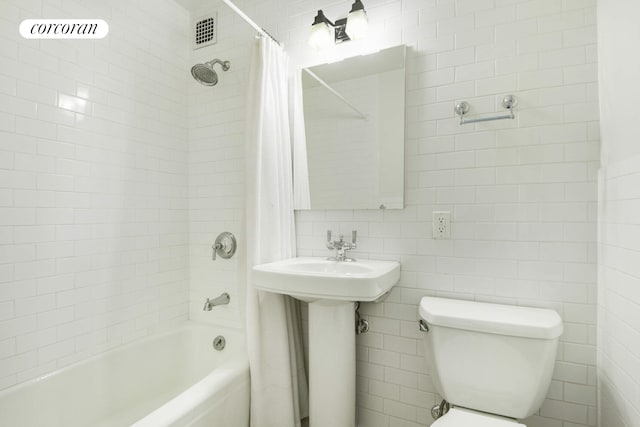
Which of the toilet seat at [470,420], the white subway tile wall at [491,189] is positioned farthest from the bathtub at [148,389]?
the toilet seat at [470,420]

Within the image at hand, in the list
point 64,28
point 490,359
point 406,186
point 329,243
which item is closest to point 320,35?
point 406,186

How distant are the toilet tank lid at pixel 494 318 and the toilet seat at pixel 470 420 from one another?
286 mm

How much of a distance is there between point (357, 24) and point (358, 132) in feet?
1.68

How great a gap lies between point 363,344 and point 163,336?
119 cm

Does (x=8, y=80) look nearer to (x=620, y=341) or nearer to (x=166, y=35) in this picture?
(x=166, y=35)

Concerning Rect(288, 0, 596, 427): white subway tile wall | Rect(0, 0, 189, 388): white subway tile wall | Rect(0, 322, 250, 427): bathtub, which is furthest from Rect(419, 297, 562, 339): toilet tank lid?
Rect(0, 0, 189, 388): white subway tile wall

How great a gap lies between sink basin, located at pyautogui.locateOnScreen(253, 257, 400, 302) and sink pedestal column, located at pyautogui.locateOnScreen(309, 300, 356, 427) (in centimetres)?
12

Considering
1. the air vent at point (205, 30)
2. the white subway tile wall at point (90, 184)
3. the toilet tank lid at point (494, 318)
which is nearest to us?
the toilet tank lid at point (494, 318)

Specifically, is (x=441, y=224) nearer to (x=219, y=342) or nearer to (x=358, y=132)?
(x=358, y=132)

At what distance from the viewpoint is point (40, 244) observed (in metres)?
1.42

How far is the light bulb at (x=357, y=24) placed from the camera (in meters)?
1.55

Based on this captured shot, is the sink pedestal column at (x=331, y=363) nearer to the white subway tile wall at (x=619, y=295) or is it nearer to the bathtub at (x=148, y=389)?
the bathtub at (x=148, y=389)

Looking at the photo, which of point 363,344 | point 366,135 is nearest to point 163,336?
point 363,344

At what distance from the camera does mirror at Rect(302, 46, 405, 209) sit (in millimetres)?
1589
